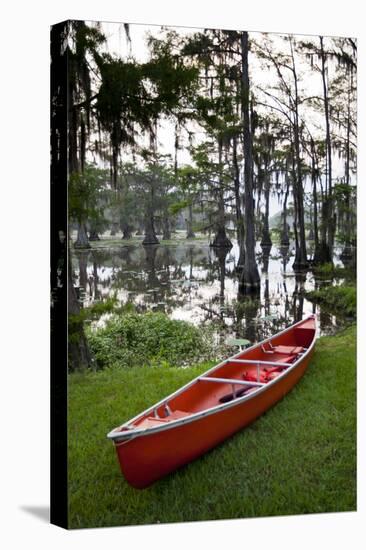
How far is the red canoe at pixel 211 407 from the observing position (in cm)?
532

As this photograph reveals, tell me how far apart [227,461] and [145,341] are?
3.51 feet

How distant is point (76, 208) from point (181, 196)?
36.9 inches

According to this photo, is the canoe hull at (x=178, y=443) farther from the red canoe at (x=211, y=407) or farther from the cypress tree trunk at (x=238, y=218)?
the cypress tree trunk at (x=238, y=218)

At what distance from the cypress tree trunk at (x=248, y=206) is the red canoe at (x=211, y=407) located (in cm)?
52

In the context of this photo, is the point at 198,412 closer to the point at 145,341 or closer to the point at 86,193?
the point at 145,341

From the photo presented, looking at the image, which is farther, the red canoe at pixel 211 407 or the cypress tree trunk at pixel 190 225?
the cypress tree trunk at pixel 190 225

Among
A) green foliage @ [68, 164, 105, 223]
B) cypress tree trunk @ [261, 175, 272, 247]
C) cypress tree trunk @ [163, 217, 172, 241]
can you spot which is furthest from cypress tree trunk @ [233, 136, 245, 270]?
green foliage @ [68, 164, 105, 223]

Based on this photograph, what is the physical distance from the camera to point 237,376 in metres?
6.65

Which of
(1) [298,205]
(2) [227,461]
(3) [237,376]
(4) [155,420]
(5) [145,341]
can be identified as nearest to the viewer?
(4) [155,420]

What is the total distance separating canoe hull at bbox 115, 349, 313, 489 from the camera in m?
5.29

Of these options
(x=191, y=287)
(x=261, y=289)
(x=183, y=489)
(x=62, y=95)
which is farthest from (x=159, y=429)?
(x=62, y=95)

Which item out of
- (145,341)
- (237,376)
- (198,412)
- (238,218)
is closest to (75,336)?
(145,341)

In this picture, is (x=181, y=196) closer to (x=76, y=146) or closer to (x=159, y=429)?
(x=76, y=146)

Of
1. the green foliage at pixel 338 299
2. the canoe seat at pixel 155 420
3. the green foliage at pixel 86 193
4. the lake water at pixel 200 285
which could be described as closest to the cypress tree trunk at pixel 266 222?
the lake water at pixel 200 285
